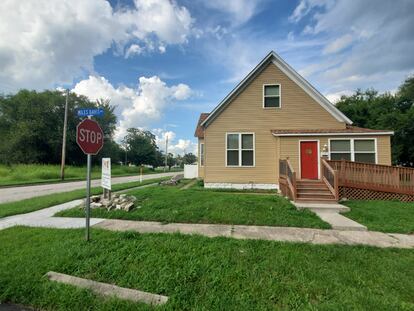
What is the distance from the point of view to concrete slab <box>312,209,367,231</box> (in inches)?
219

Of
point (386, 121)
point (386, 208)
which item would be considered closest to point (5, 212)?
point (386, 208)

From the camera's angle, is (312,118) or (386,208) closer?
(386,208)

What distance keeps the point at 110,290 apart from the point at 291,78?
491 inches

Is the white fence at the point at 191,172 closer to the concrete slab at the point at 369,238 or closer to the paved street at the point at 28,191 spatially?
the paved street at the point at 28,191

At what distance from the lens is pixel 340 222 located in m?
5.98

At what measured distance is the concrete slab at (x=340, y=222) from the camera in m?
5.57

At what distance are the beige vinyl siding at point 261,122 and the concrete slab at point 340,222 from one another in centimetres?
535

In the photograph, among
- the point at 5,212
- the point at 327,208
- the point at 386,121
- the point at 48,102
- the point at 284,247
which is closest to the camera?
the point at 284,247

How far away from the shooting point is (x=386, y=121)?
82.1ft

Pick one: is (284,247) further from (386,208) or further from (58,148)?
(58,148)

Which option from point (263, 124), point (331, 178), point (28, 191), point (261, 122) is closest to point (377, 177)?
point (331, 178)

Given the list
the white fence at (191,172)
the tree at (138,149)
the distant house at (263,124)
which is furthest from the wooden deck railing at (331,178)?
the tree at (138,149)

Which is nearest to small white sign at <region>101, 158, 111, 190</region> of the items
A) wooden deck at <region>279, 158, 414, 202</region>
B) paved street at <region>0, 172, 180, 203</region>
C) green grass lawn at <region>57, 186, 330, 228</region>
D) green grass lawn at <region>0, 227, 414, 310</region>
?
green grass lawn at <region>0, 227, 414, 310</region>

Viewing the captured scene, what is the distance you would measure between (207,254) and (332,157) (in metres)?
9.71
